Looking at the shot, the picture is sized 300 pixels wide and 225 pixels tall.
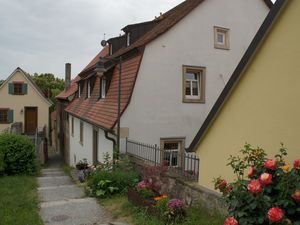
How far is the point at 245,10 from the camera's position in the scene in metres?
13.9

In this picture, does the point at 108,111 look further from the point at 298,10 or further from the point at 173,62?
the point at 298,10

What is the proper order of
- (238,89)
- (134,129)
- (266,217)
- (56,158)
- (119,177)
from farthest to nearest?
(56,158) → (134,129) → (119,177) → (238,89) → (266,217)

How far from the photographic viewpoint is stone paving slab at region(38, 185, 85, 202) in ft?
33.0

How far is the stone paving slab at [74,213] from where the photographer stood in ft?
24.6

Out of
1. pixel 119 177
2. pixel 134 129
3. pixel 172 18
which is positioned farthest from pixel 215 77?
pixel 119 177

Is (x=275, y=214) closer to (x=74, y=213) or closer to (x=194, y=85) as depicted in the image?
(x=74, y=213)

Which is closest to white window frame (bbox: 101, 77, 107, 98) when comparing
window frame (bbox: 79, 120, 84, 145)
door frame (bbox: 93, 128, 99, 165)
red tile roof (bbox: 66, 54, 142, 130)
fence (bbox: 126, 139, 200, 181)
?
red tile roof (bbox: 66, 54, 142, 130)

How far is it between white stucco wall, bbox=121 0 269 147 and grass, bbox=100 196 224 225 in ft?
11.8

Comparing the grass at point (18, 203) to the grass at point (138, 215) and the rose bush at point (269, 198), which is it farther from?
the rose bush at point (269, 198)

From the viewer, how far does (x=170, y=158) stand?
9039 mm

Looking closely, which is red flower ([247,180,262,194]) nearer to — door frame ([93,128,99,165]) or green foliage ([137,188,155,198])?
green foliage ([137,188,155,198])

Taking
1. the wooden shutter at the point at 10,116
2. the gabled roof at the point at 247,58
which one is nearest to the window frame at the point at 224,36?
the gabled roof at the point at 247,58

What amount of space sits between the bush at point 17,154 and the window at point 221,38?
9.36m

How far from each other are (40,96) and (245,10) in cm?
2638
